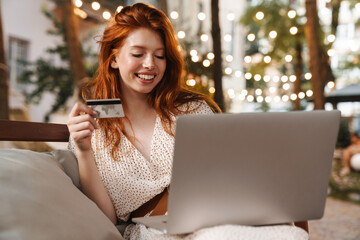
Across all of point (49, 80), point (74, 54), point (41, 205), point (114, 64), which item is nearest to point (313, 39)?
point (74, 54)

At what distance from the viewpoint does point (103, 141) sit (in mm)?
1682

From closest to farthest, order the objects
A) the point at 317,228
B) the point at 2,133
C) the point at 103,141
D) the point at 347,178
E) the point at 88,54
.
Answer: the point at 2,133
the point at 103,141
the point at 317,228
the point at 347,178
the point at 88,54

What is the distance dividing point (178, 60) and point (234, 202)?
0.93m

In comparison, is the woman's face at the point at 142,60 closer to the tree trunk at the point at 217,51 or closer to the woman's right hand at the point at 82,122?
the woman's right hand at the point at 82,122

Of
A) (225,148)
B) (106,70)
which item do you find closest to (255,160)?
(225,148)

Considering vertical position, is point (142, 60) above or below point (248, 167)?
above

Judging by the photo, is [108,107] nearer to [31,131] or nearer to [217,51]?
[31,131]

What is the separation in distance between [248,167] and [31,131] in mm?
986

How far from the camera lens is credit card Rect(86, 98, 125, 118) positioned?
4.08 feet

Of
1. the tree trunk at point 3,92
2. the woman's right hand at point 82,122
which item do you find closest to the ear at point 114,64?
the woman's right hand at point 82,122

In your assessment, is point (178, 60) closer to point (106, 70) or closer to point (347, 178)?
point (106, 70)

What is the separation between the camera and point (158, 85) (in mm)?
1845

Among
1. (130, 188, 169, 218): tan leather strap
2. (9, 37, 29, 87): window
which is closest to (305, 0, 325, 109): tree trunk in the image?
(130, 188, 169, 218): tan leather strap

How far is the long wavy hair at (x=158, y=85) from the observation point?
1682mm
